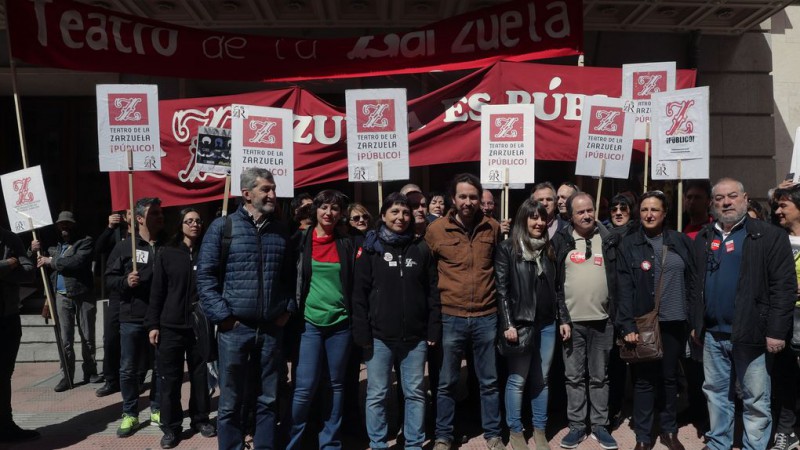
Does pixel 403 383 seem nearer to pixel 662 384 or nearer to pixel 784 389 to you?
pixel 662 384

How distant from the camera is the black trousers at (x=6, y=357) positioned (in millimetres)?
5434

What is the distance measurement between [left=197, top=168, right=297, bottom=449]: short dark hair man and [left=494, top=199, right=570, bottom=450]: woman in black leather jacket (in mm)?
1686

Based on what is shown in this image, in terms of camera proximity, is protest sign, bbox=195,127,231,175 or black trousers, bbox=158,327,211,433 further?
protest sign, bbox=195,127,231,175

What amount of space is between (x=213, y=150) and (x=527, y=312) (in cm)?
338

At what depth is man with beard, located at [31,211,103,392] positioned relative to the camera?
7441mm

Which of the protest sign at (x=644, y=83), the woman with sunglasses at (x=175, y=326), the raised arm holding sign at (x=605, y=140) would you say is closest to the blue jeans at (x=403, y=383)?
the woman with sunglasses at (x=175, y=326)

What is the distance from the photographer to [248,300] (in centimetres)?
457

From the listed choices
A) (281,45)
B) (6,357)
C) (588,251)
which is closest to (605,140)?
(588,251)

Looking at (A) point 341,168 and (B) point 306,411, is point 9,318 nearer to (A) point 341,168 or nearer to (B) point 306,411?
(B) point 306,411

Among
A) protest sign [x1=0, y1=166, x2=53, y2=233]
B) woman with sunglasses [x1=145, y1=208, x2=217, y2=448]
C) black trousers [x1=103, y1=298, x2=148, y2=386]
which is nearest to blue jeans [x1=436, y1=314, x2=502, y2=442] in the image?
woman with sunglasses [x1=145, y1=208, x2=217, y2=448]

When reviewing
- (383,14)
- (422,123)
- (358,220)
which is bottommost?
(358,220)

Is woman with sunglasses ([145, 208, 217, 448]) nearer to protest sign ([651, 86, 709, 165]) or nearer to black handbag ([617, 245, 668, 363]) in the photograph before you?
black handbag ([617, 245, 668, 363])

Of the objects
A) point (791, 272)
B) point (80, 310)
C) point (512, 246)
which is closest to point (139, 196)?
point (80, 310)

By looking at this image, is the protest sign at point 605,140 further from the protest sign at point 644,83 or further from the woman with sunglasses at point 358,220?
the woman with sunglasses at point 358,220
